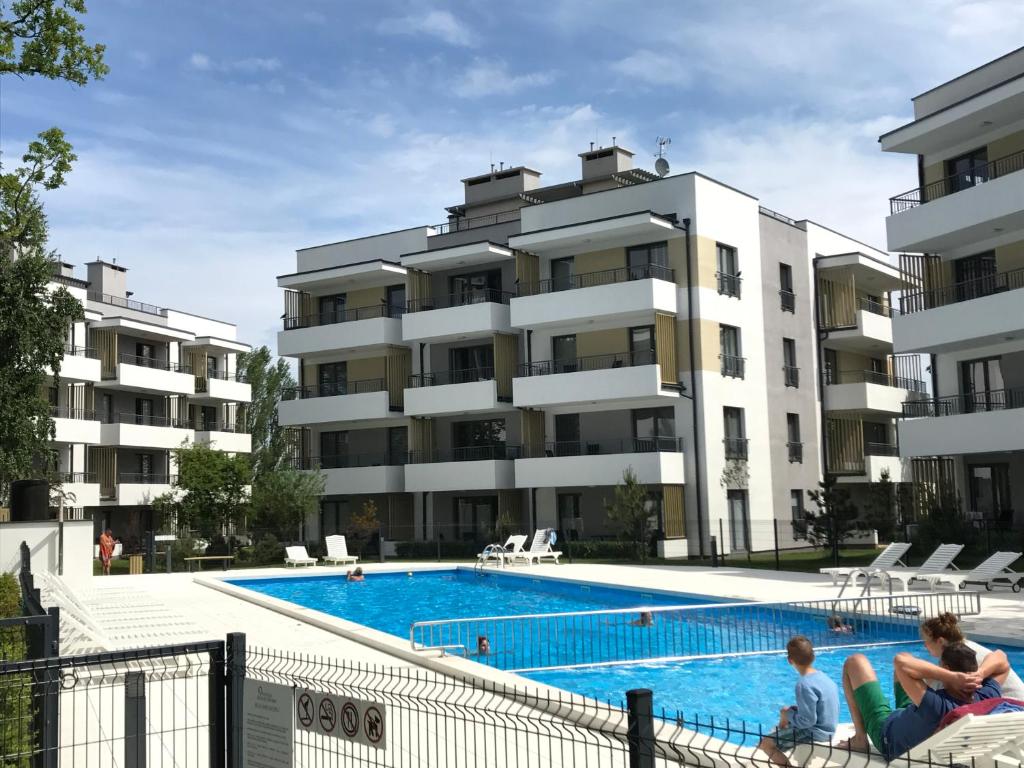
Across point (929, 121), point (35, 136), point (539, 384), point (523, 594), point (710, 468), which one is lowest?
point (523, 594)

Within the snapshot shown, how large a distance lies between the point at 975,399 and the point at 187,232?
23.4 m

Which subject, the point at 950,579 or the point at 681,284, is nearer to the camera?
the point at 950,579

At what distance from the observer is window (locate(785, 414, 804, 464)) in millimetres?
41500

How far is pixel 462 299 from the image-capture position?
43.7 metres

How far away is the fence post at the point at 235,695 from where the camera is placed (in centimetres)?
615

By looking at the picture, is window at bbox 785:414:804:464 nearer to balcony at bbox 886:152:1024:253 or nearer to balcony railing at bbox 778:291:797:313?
balcony railing at bbox 778:291:797:313

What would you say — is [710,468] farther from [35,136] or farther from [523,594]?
[35,136]

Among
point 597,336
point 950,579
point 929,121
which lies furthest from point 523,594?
point 929,121

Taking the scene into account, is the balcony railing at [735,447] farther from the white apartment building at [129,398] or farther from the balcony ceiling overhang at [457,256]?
the white apartment building at [129,398]

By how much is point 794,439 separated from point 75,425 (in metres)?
31.5

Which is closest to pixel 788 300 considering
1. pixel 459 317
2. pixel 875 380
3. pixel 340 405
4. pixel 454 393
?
pixel 875 380

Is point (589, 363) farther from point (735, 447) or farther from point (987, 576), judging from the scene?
point (987, 576)

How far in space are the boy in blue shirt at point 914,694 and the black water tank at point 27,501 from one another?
20858 mm

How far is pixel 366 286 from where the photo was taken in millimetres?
46625
